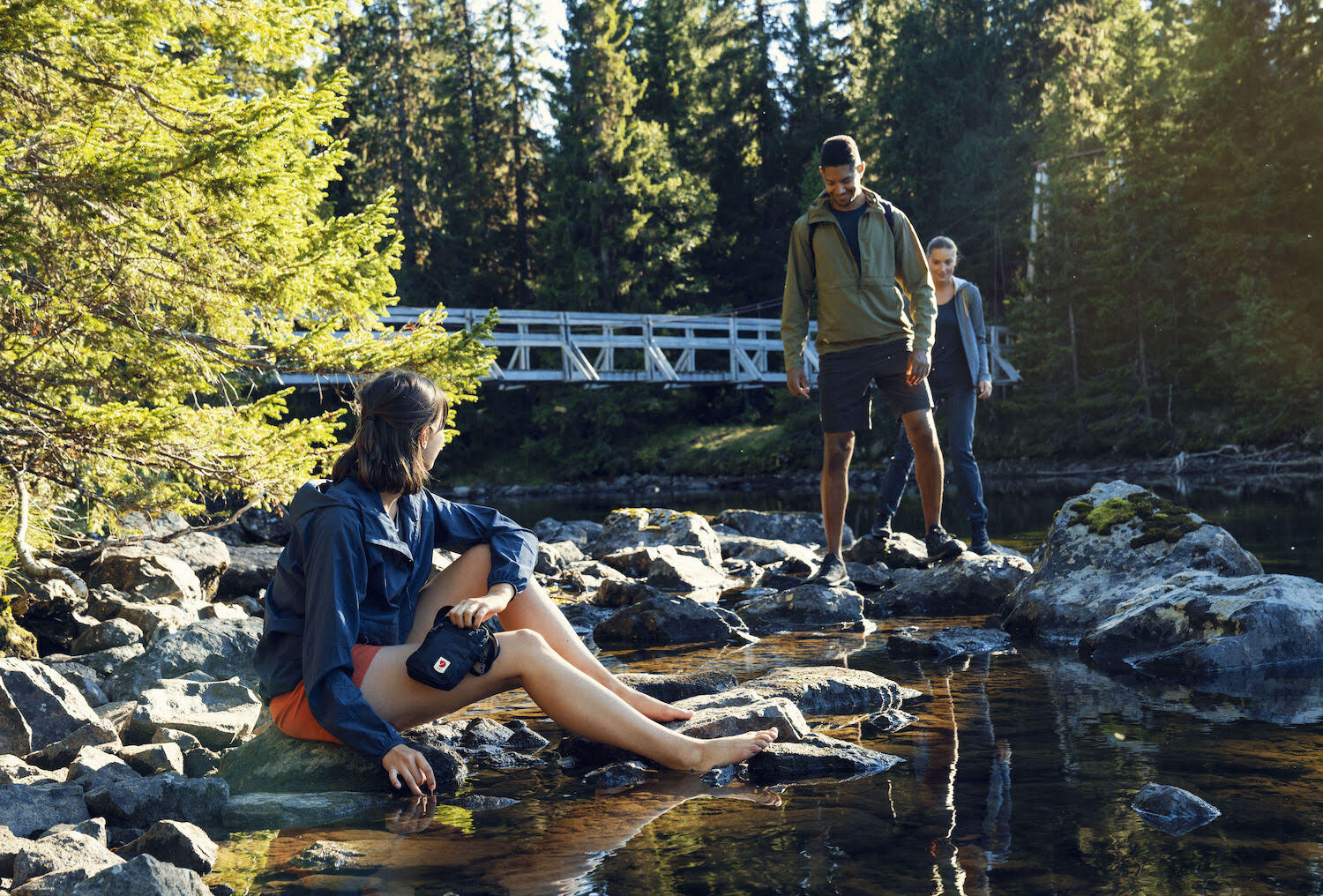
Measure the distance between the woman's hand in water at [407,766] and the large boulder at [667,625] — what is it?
8.40ft

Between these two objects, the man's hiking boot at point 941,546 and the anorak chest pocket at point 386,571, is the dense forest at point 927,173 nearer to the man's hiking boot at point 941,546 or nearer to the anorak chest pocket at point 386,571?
the man's hiking boot at point 941,546

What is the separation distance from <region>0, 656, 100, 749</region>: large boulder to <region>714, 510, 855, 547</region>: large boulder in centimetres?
800

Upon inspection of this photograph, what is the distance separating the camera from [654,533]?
30.6 feet

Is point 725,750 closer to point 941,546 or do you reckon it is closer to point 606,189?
point 941,546

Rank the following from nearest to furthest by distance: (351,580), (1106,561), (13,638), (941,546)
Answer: (351,580), (13,638), (1106,561), (941,546)

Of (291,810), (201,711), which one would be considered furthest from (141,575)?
(291,810)

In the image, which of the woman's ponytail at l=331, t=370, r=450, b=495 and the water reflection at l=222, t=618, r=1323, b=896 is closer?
the water reflection at l=222, t=618, r=1323, b=896

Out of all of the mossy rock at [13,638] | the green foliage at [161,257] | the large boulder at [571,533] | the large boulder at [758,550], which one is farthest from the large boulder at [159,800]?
the large boulder at [571,533]

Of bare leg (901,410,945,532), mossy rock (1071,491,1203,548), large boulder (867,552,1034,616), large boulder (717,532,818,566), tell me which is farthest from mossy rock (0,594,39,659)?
large boulder (717,532,818,566)

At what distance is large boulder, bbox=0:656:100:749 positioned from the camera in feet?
10.6

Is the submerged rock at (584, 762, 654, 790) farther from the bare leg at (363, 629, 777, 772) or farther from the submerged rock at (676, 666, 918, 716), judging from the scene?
the submerged rock at (676, 666, 918, 716)

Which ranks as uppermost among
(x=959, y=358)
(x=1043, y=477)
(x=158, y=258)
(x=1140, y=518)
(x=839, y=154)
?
(x=839, y=154)

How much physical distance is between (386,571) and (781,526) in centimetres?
873

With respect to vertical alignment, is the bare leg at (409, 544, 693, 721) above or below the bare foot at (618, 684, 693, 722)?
above
